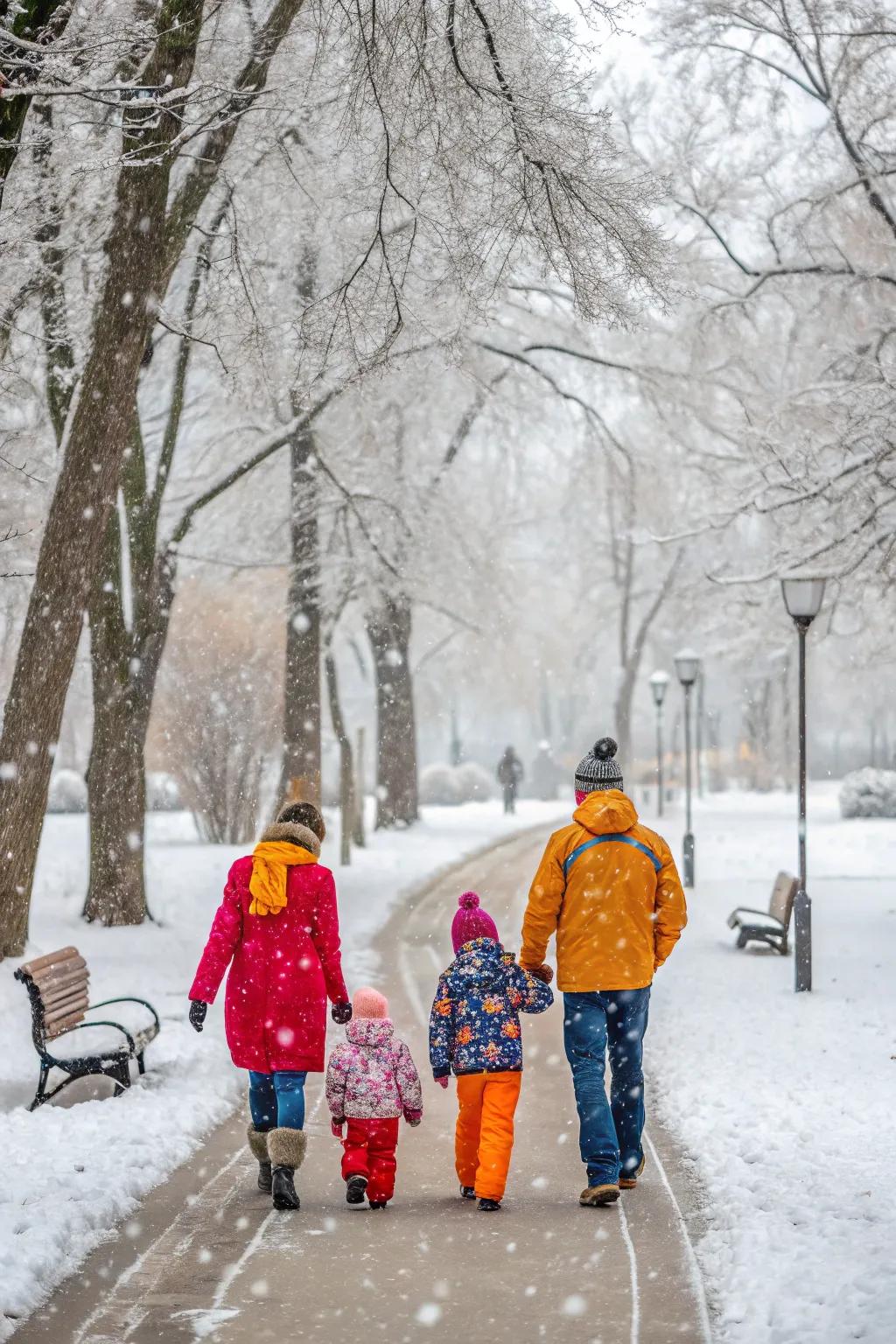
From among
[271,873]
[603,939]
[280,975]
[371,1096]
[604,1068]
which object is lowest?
[371,1096]

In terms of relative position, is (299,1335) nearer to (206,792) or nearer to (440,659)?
(206,792)

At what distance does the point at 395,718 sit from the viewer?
3028 centimetres

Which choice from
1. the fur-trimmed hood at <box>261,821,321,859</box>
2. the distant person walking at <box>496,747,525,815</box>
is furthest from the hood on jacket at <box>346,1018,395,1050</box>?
the distant person walking at <box>496,747,525,815</box>

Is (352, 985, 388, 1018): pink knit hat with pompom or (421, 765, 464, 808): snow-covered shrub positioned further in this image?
(421, 765, 464, 808): snow-covered shrub

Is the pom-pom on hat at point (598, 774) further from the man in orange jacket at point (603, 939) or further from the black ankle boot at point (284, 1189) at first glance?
the black ankle boot at point (284, 1189)

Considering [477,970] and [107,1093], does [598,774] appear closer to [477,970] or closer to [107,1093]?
[477,970]

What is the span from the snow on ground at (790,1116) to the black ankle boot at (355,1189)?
1.47m

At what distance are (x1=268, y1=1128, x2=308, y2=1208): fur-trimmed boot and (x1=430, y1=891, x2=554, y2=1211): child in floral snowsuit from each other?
69cm

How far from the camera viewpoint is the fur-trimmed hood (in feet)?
20.8

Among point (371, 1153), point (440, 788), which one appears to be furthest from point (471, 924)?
point (440, 788)

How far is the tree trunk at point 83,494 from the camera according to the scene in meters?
10.1

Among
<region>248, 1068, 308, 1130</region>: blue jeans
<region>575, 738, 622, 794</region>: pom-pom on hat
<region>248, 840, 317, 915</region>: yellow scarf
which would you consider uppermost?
<region>575, 738, 622, 794</region>: pom-pom on hat

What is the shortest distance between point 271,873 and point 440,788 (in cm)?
4262

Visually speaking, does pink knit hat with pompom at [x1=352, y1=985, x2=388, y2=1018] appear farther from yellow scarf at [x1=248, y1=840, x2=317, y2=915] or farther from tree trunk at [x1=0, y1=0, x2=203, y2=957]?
tree trunk at [x1=0, y1=0, x2=203, y2=957]
